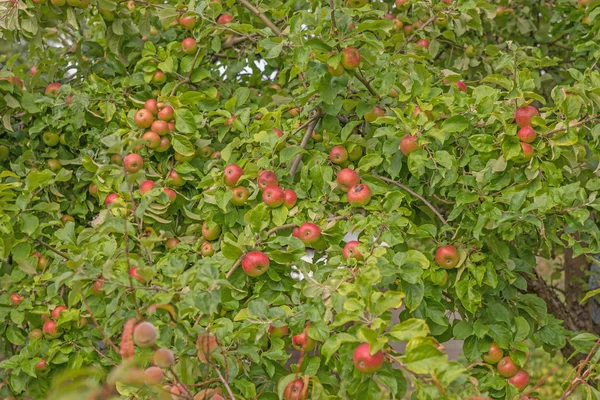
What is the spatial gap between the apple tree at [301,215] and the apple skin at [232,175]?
2 centimetres

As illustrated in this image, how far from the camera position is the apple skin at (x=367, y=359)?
4.40 feet

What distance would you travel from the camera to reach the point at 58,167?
272 centimetres

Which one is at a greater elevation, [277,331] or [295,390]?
[295,390]

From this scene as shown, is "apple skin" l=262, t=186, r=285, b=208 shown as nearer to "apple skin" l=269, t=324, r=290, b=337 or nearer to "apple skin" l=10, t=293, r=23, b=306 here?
"apple skin" l=269, t=324, r=290, b=337

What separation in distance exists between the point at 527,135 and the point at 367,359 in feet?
2.99

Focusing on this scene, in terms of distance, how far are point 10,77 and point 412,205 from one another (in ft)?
5.25

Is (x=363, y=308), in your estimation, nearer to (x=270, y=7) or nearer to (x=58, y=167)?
(x=270, y=7)

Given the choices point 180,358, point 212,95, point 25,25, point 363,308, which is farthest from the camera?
point 212,95

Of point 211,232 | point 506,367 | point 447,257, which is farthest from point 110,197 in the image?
point 506,367

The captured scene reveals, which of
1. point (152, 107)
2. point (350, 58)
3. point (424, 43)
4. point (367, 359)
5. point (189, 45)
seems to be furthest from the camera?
point (424, 43)

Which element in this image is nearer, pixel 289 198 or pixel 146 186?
pixel 289 198

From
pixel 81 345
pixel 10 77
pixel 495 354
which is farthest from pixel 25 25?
pixel 495 354

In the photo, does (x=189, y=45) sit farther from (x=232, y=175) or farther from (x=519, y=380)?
(x=519, y=380)

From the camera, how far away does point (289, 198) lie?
6.59 ft
